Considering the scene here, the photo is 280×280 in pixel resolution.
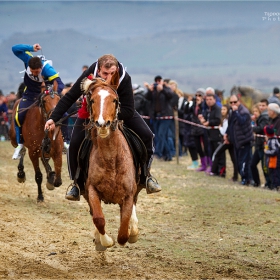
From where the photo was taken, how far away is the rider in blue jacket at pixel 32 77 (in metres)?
13.7

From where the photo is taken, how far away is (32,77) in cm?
1395

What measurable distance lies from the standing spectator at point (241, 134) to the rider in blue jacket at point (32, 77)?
18.8 ft

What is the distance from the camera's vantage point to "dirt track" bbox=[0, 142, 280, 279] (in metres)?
9.18

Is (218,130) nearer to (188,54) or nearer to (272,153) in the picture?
(272,153)

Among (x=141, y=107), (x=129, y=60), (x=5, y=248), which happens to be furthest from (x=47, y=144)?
(x=129, y=60)

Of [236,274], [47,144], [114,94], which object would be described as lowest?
[236,274]

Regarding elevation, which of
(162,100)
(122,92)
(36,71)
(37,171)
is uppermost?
(36,71)

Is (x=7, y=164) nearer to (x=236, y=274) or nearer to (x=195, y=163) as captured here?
(x=195, y=163)

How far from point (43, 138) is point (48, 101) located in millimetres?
714

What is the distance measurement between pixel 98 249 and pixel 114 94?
219 cm

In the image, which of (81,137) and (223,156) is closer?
(81,137)

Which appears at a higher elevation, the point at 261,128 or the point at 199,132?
the point at 261,128

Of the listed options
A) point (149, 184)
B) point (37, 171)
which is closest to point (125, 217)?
point (149, 184)

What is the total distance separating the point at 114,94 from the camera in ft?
27.4
